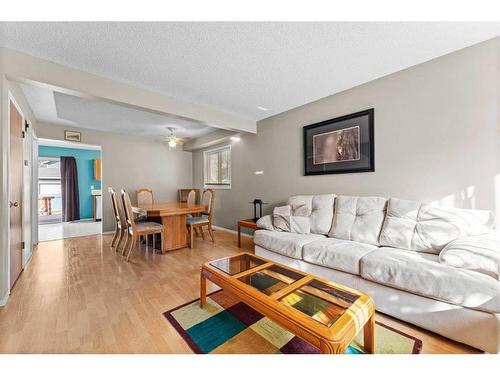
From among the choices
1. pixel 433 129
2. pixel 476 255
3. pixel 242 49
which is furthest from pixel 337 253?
pixel 242 49

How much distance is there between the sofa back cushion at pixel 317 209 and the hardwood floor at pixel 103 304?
1.21m

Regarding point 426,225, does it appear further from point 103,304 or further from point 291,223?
point 103,304

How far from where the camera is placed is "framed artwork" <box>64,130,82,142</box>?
4203 mm

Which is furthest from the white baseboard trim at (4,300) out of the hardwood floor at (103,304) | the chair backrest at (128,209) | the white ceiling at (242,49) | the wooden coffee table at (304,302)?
Answer: the white ceiling at (242,49)

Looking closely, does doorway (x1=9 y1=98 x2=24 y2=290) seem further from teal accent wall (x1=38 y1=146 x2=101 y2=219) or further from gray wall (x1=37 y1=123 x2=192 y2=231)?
teal accent wall (x1=38 y1=146 x2=101 y2=219)

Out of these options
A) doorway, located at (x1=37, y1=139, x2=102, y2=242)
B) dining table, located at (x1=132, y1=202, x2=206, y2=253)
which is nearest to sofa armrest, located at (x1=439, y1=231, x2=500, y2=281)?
dining table, located at (x1=132, y1=202, x2=206, y2=253)

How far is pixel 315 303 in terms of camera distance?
4.37ft

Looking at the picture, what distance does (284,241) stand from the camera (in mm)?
2479

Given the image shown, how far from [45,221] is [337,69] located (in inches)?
337

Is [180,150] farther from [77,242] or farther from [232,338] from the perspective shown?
[232,338]

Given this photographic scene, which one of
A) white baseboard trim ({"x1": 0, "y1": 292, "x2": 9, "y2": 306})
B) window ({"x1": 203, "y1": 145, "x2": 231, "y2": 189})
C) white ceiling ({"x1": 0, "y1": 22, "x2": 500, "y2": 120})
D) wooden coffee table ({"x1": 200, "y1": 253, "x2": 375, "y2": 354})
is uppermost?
white ceiling ({"x1": 0, "y1": 22, "x2": 500, "y2": 120})

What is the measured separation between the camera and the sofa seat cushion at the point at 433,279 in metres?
1.25

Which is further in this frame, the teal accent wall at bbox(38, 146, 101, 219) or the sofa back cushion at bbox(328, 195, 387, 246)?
the teal accent wall at bbox(38, 146, 101, 219)

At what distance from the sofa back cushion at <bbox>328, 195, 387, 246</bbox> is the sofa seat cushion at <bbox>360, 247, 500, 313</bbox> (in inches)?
18.5
